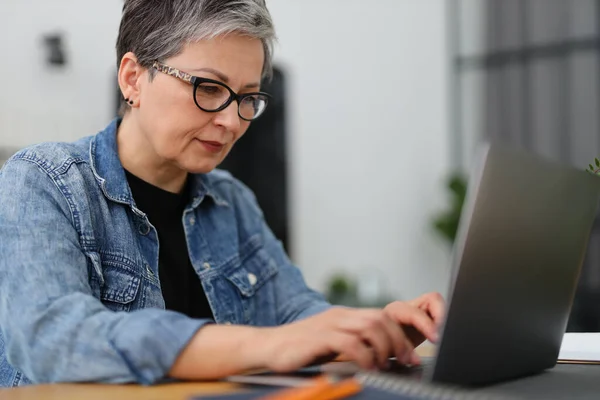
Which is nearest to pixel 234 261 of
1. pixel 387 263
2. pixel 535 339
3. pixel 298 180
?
pixel 535 339

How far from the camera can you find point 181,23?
4.17ft

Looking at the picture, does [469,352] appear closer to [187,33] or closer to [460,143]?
[187,33]

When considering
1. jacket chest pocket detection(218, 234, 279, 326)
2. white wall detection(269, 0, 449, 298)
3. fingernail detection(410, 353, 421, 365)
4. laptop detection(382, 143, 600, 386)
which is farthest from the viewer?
white wall detection(269, 0, 449, 298)

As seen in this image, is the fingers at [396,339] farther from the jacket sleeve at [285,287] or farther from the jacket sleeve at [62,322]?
the jacket sleeve at [285,287]

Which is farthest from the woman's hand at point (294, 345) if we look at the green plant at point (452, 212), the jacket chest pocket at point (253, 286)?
the green plant at point (452, 212)

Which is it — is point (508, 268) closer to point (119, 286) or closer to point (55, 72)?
point (119, 286)

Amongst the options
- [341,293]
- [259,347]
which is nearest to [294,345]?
[259,347]

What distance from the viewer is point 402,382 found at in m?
0.76

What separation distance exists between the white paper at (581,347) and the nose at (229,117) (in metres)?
0.64

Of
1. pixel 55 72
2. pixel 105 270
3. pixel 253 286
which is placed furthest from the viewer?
pixel 55 72

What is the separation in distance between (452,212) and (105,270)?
4295 millimetres

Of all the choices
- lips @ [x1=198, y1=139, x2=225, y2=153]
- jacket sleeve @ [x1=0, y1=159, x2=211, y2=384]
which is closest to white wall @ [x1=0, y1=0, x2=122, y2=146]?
lips @ [x1=198, y1=139, x2=225, y2=153]

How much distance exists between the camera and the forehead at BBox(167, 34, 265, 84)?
125cm

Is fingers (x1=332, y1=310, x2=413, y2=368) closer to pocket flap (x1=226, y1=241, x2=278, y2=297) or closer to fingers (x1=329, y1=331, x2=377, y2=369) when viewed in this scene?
fingers (x1=329, y1=331, x2=377, y2=369)
